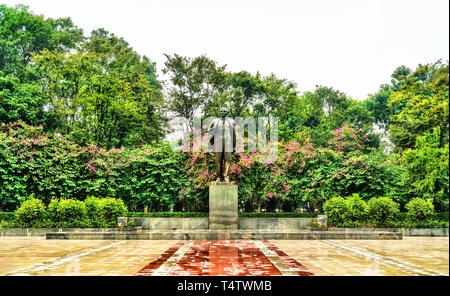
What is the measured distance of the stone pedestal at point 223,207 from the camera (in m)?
12.2

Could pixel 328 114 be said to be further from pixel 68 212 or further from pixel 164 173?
pixel 68 212

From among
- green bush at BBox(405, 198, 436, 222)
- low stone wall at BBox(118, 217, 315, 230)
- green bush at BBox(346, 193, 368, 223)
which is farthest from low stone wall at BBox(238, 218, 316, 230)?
green bush at BBox(405, 198, 436, 222)

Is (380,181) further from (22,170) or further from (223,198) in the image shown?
(22,170)

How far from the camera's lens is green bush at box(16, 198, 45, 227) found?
45.0ft

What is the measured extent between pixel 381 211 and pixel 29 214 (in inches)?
546

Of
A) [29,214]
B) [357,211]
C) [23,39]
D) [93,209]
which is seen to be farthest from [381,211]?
[23,39]

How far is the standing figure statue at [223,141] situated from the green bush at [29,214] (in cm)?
734

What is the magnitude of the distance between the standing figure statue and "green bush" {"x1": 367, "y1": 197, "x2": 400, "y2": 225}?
19.9 ft

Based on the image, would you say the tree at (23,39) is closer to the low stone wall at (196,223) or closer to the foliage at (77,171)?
the foliage at (77,171)

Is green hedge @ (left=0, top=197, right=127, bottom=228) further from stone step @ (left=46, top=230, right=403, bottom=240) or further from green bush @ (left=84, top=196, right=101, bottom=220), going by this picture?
stone step @ (left=46, top=230, right=403, bottom=240)

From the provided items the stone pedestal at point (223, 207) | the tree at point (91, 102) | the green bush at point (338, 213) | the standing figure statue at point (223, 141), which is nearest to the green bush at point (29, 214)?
the stone pedestal at point (223, 207)

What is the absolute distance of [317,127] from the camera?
38.5 meters
